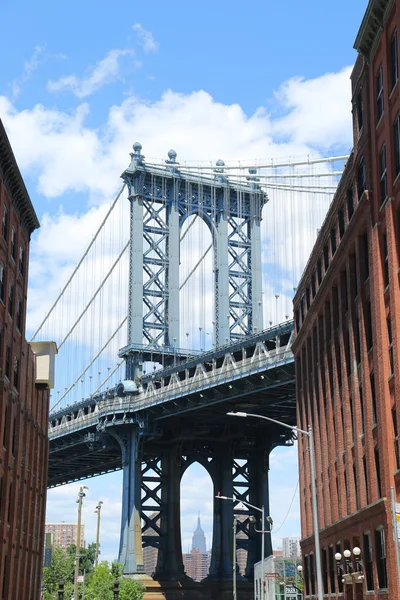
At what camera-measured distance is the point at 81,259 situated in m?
129

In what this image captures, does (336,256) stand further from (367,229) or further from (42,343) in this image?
(42,343)

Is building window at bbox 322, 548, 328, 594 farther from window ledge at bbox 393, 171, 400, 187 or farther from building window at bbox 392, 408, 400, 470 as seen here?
window ledge at bbox 393, 171, 400, 187

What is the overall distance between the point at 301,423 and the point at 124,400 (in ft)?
125

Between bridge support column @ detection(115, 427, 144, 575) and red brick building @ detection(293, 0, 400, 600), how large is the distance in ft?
144

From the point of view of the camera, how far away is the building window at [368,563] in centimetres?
4094

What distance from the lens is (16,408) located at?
5631cm

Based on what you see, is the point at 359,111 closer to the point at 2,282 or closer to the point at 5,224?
the point at 5,224

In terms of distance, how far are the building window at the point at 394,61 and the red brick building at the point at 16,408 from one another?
814 inches

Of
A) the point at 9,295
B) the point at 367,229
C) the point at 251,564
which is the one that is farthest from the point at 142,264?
the point at 367,229

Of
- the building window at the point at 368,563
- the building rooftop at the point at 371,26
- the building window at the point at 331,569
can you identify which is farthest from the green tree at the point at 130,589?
A: the building rooftop at the point at 371,26

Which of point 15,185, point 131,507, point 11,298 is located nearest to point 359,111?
point 15,185

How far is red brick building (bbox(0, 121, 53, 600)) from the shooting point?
52812 millimetres

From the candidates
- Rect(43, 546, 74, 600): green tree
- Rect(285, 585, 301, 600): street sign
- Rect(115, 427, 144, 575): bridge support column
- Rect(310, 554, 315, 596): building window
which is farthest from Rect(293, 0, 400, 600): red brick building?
Rect(43, 546, 74, 600): green tree

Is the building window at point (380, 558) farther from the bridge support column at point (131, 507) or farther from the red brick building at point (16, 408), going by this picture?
the bridge support column at point (131, 507)
